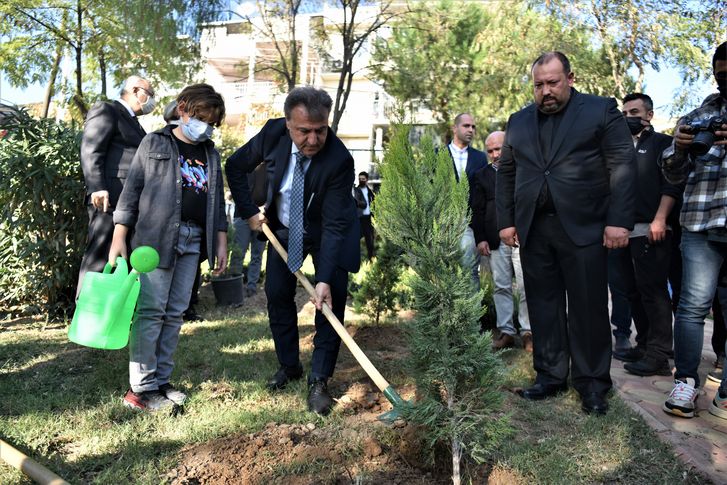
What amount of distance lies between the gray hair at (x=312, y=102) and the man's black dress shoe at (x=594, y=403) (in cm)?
234

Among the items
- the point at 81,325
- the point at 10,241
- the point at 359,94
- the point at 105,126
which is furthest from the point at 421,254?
the point at 359,94

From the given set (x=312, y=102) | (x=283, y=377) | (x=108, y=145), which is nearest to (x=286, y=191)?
(x=312, y=102)

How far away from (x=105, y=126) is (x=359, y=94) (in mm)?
28788

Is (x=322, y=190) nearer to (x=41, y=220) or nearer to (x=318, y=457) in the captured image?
(x=318, y=457)

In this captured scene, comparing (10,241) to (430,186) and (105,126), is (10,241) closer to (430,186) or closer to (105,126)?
(105,126)

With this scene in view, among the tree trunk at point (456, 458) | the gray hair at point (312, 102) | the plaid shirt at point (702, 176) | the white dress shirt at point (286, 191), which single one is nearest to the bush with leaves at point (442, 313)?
the tree trunk at point (456, 458)

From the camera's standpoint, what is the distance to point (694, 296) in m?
3.53

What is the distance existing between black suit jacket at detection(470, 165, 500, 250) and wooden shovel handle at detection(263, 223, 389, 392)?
2285mm

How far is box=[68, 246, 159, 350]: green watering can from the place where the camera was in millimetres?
3029

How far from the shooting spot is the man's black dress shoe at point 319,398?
10.9 ft

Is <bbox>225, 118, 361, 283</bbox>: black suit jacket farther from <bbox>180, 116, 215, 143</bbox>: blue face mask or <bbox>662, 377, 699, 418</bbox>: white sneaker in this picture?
<bbox>662, 377, 699, 418</bbox>: white sneaker

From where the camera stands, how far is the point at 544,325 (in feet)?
12.7

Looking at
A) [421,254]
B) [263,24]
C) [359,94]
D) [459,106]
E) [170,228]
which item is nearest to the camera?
[421,254]

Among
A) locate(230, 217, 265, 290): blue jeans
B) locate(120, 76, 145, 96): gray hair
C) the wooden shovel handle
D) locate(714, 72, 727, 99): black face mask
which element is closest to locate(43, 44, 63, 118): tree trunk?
locate(230, 217, 265, 290): blue jeans
